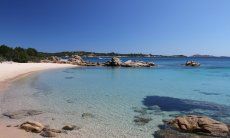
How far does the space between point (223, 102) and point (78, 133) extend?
462 inches

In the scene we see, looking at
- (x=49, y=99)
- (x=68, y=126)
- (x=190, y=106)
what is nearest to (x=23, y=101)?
(x=49, y=99)

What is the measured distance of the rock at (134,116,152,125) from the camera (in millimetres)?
12336

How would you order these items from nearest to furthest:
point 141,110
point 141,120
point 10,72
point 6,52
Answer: point 141,120 < point 141,110 < point 10,72 < point 6,52

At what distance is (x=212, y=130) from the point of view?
10.4 m

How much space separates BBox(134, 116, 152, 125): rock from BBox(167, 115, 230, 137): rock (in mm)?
1443

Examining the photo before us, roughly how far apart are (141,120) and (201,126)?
3057mm

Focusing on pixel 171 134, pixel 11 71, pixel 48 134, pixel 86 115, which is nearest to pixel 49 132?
pixel 48 134

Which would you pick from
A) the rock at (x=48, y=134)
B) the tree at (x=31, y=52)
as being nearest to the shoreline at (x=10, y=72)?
the rock at (x=48, y=134)

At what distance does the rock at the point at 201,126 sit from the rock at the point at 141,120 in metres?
1.44

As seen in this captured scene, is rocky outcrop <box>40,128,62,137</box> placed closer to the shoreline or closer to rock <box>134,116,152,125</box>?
rock <box>134,116,152,125</box>

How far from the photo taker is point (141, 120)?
1273 cm

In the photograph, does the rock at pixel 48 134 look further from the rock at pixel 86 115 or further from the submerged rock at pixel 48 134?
the rock at pixel 86 115

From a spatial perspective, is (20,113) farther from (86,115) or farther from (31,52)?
(31,52)

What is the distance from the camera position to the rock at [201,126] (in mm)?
10406
